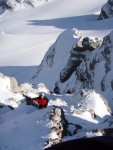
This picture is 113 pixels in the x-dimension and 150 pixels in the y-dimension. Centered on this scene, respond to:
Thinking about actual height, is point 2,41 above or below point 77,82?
above

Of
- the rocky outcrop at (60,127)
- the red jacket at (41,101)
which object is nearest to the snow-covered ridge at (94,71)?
the red jacket at (41,101)

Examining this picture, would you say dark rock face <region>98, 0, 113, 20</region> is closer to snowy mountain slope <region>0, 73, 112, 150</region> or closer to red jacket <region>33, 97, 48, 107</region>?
snowy mountain slope <region>0, 73, 112, 150</region>

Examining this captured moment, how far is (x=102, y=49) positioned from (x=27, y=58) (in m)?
33.6

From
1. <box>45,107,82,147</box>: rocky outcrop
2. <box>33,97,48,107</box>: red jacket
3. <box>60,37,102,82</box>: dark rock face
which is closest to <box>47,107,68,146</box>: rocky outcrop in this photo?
<box>45,107,82,147</box>: rocky outcrop

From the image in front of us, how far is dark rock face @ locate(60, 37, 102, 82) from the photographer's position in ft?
Result: 131

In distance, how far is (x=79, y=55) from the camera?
4075 cm

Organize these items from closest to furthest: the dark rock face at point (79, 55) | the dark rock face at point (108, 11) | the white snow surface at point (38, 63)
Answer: the white snow surface at point (38, 63), the dark rock face at point (79, 55), the dark rock face at point (108, 11)

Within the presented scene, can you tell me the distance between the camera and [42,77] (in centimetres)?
4616

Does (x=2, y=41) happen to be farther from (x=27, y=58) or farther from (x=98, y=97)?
(x=98, y=97)

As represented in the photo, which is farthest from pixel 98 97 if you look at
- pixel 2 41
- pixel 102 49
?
pixel 2 41

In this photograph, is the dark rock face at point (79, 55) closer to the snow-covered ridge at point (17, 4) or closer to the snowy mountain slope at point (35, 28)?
the snowy mountain slope at point (35, 28)

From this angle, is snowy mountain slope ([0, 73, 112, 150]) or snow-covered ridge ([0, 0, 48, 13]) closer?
snowy mountain slope ([0, 73, 112, 150])

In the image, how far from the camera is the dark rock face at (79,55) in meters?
40.0

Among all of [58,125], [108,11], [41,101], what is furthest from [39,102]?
[108,11]
